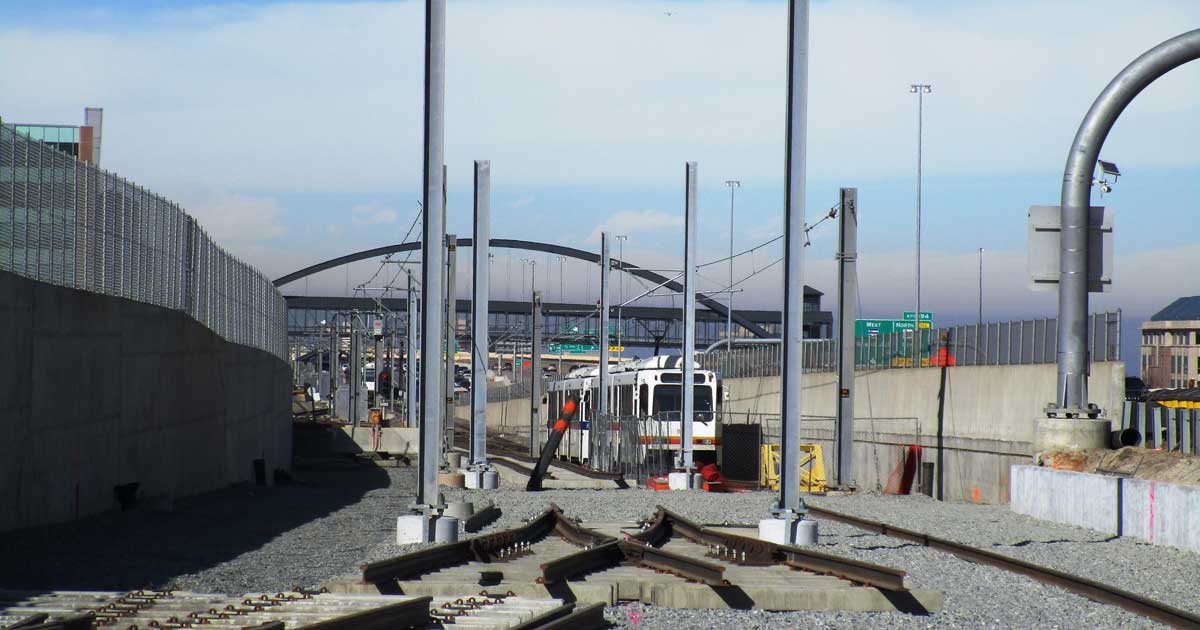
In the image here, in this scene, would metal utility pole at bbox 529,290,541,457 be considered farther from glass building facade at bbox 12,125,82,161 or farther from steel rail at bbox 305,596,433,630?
steel rail at bbox 305,596,433,630

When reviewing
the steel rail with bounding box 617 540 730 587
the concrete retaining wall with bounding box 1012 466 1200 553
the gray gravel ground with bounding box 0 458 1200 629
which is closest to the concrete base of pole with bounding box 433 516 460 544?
the gray gravel ground with bounding box 0 458 1200 629

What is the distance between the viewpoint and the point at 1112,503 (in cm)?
1873

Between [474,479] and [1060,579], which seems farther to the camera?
[474,479]

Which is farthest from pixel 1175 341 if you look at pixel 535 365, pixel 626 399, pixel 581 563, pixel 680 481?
pixel 581 563

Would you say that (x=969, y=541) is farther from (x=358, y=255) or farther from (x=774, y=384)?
(x=358, y=255)

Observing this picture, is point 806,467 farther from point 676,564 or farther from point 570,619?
point 570,619

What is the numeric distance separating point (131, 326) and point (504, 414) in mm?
87527

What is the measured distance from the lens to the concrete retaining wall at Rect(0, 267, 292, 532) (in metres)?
15.6

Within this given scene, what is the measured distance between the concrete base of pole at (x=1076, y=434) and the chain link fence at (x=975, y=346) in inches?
72.0

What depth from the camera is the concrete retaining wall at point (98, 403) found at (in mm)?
15633

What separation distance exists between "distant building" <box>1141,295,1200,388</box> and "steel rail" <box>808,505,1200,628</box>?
106m

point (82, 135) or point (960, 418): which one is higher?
point (82, 135)

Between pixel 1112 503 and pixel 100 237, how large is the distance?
13694 mm

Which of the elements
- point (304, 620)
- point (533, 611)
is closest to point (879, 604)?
point (533, 611)
